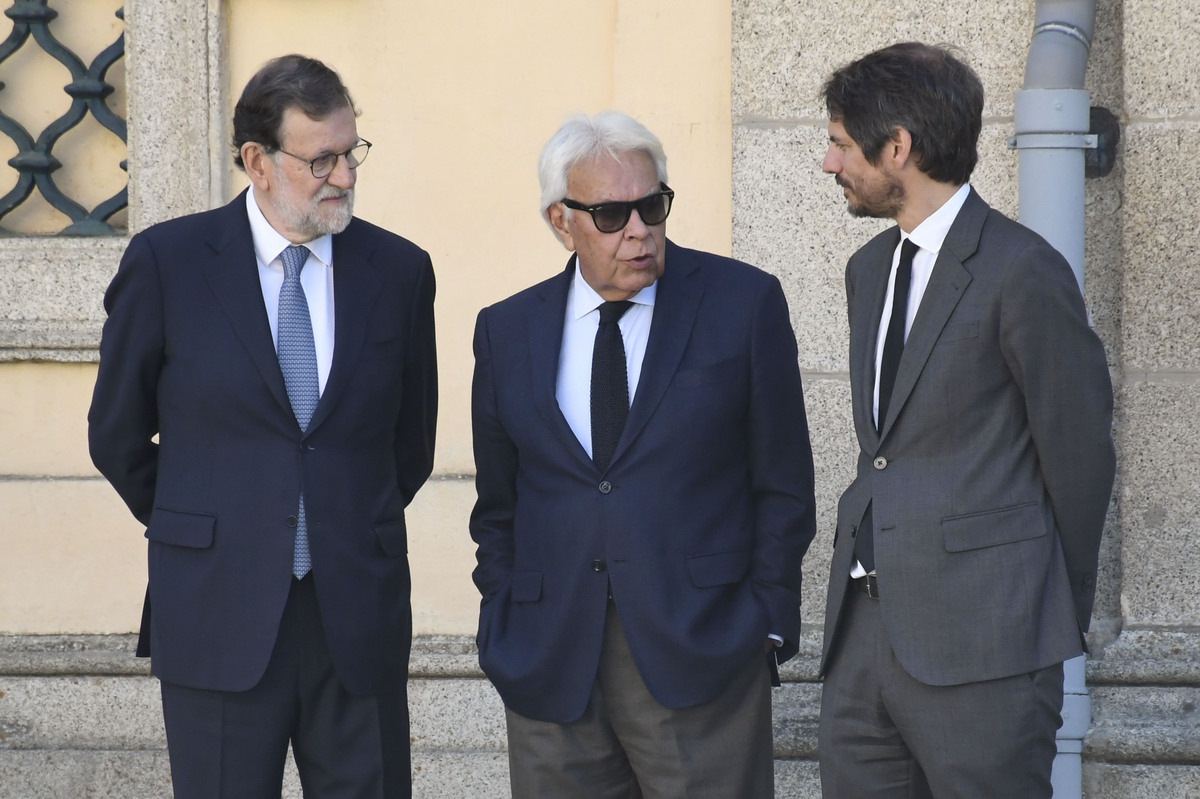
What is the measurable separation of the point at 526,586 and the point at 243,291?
0.95m

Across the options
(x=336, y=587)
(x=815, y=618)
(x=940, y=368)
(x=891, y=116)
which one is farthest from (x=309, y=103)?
(x=815, y=618)

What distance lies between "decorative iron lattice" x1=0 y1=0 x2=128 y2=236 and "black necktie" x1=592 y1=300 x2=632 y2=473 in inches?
108

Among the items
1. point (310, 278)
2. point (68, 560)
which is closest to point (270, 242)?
point (310, 278)

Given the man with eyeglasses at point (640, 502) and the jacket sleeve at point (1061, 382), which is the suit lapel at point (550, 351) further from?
the jacket sleeve at point (1061, 382)

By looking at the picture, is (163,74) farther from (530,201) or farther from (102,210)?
(530,201)

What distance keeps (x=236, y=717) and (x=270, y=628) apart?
0.23 meters

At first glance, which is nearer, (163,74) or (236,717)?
(236,717)

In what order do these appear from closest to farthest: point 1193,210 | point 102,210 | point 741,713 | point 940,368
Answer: point 940,368 → point 741,713 → point 1193,210 → point 102,210

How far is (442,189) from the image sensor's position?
5.05 m

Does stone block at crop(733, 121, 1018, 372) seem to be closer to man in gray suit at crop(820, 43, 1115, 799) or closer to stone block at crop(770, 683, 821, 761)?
stone block at crop(770, 683, 821, 761)

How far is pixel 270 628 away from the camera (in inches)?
125

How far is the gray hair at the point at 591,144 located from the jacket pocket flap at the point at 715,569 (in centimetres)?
88

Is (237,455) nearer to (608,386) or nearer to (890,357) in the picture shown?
(608,386)

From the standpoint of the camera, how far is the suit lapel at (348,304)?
327cm
